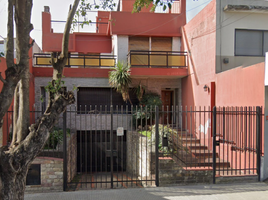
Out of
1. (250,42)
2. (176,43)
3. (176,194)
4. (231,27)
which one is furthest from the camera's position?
(176,43)

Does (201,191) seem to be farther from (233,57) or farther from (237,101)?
(233,57)

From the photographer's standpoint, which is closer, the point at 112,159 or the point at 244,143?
the point at 112,159

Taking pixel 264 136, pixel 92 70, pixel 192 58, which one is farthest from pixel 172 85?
pixel 264 136

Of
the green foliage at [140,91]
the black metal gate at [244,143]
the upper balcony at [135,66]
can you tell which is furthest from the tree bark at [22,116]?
the green foliage at [140,91]

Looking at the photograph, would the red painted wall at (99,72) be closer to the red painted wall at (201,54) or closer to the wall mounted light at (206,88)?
the red painted wall at (201,54)

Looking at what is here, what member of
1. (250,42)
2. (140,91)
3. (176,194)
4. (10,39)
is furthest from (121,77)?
(10,39)

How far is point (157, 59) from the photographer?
39.4ft

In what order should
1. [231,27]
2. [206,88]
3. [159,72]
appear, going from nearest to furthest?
[231,27], [206,88], [159,72]

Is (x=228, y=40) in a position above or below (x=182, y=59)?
above

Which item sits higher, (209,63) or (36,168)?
(209,63)

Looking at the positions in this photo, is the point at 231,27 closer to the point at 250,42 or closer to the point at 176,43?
the point at 250,42

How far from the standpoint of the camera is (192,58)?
37.9 feet

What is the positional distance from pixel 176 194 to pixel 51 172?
3.39 metres

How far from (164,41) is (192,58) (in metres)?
2.45
